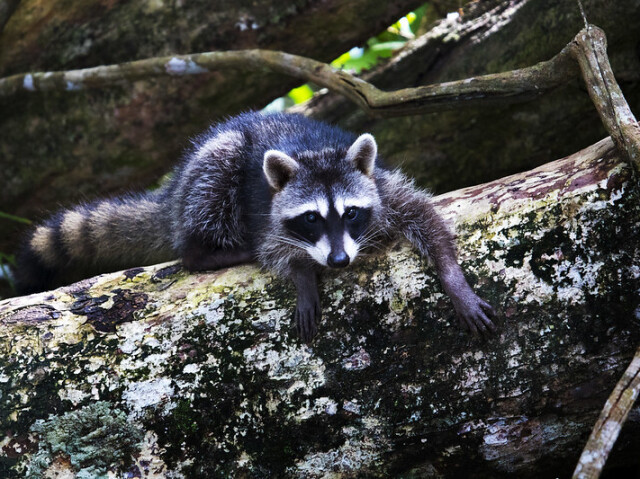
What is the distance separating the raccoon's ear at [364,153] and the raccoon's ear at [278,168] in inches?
12.2

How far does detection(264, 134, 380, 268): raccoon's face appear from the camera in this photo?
3.60 meters

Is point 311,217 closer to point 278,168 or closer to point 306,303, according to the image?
point 278,168

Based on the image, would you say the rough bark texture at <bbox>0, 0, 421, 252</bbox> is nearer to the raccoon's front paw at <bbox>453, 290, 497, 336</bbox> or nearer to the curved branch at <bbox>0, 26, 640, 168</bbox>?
the curved branch at <bbox>0, 26, 640, 168</bbox>

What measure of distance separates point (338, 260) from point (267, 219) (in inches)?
33.6

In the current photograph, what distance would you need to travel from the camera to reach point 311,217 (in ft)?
12.0

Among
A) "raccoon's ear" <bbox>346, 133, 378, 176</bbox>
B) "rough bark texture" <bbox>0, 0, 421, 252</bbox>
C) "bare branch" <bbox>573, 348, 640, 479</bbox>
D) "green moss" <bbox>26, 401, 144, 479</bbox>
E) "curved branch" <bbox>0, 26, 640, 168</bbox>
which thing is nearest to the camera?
"bare branch" <bbox>573, 348, 640, 479</bbox>

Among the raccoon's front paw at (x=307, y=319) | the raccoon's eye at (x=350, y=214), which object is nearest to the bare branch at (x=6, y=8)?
the raccoon's eye at (x=350, y=214)

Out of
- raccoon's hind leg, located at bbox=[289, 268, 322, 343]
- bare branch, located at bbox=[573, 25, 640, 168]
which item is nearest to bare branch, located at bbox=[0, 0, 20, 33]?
raccoon's hind leg, located at bbox=[289, 268, 322, 343]

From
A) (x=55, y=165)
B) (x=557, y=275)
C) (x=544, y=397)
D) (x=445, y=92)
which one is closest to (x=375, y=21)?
(x=445, y=92)

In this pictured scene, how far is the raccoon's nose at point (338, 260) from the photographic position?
3143 millimetres

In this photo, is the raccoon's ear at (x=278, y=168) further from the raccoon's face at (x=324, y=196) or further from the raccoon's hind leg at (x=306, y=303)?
the raccoon's hind leg at (x=306, y=303)

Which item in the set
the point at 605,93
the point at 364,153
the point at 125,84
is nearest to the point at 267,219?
the point at 364,153

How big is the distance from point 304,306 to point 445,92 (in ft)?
4.54

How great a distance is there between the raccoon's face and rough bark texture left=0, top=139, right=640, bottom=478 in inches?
23.6
